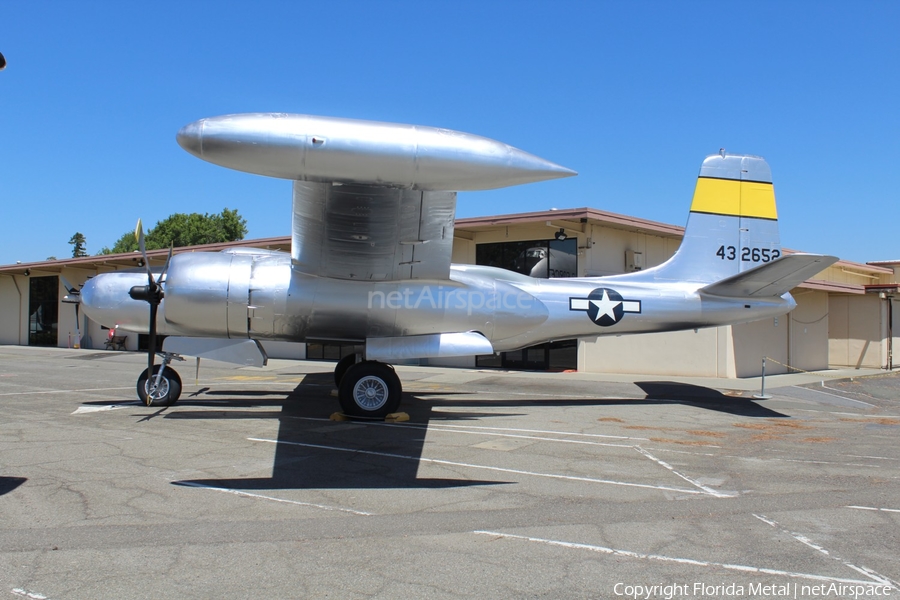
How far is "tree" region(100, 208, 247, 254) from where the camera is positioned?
77188 millimetres

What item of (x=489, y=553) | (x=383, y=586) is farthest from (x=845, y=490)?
(x=383, y=586)

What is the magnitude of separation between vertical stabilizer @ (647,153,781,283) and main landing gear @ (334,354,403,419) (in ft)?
21.2

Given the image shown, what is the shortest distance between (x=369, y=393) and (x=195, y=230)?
74135 mm

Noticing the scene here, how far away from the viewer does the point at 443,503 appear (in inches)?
228

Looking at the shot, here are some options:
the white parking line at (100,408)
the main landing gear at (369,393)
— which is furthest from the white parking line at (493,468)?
the white parking line at (100,408)

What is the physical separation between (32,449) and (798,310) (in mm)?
23208

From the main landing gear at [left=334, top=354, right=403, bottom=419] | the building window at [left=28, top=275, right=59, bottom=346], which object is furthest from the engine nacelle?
the building window at [left=28, top=275, right=59, bottom=346]

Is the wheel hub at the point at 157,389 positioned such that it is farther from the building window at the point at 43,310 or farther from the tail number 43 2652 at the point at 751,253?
the building window at the point at 43,310

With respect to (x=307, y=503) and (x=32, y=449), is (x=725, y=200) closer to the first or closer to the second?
(x=307, y=503)

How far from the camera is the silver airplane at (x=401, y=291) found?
9.31 metres

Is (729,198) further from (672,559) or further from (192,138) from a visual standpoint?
(192,138)

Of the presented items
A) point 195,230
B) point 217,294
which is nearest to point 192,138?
point 217,294

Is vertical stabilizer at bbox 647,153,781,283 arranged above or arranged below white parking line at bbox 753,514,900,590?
above

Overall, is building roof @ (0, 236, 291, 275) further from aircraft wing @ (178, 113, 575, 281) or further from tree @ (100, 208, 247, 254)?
tree @ (100, 208, 247, 254)
